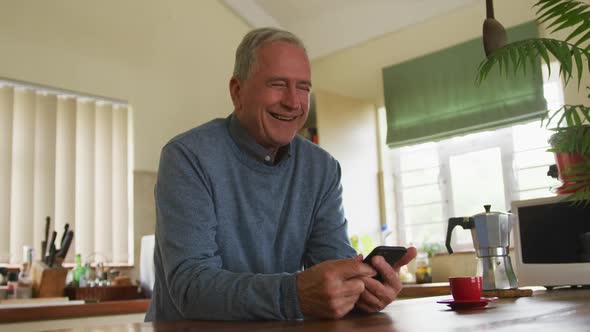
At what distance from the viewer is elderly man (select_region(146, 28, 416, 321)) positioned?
42.1 inches

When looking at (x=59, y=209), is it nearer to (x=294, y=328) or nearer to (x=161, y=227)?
(x=161, y=227)

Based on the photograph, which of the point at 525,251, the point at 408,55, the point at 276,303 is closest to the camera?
the point at 276,303

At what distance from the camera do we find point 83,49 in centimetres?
379

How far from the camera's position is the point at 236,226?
4.55 feet

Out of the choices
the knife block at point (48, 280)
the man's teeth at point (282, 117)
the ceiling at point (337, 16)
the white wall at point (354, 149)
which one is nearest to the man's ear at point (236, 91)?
the man's teeth at point (282, 117)

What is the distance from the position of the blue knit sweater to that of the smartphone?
0.48 ft

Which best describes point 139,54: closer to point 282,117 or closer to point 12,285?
point 12,285

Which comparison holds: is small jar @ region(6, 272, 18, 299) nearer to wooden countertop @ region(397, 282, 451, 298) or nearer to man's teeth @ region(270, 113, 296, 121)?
wooden countertop @ region(397, 282, 451, 298)

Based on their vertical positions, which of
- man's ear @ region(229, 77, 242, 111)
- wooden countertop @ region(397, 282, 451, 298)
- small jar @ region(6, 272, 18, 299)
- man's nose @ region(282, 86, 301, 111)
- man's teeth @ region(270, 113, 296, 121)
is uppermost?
man's ear @ region(229, 77, 242, 111)

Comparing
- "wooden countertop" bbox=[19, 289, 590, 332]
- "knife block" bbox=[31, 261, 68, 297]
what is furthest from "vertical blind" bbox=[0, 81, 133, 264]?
"wooden countertop" bbox=[19, 289, 590, 332]

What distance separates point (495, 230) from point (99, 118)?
2.71 meters

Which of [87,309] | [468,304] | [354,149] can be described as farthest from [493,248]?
[354,149]

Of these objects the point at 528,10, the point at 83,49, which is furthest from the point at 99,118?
the point at 528,10

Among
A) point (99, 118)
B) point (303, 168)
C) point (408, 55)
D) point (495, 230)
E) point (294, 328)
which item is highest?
point (408, 55)
